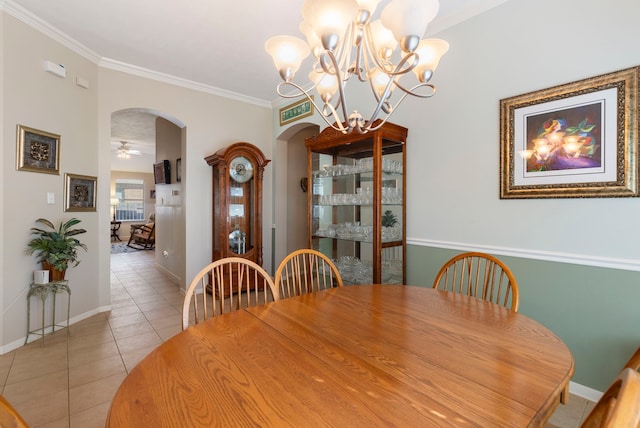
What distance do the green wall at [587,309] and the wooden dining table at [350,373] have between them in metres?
0.91

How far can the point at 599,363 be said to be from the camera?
6.06ft

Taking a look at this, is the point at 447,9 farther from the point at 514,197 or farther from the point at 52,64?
the point at 52,64

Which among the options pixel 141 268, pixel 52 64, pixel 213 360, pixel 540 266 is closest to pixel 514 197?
pixel 540 266

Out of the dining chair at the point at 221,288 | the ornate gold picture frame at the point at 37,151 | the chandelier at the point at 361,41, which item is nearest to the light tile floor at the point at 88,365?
the dining chair at the point at 221,288

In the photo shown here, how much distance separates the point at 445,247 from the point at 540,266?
26.0 inches

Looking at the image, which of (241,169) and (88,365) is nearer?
(88,365)

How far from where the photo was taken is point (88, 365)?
7.52 feet

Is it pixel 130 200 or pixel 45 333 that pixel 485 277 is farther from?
pixel 130 200

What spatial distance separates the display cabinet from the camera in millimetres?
2600

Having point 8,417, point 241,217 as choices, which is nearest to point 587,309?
point 8,417

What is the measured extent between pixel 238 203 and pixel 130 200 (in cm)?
806

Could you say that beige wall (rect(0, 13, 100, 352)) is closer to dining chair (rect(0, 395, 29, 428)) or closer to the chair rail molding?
dining chair (rect(0, 395, 29, 428))

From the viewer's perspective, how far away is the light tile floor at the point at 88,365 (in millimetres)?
1771

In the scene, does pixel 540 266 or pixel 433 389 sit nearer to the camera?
pixel 433 389
